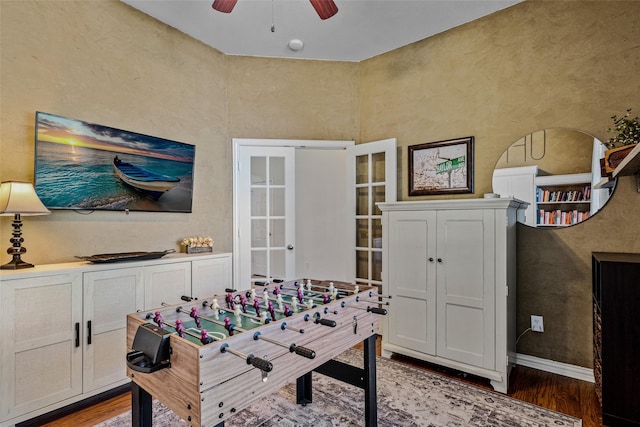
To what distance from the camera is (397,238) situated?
313 centimetres

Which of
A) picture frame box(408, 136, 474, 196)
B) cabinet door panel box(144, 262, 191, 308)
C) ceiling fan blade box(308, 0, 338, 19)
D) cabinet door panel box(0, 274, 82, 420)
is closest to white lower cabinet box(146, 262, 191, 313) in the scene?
cabinet door panel box(144, 262, 191, 308)

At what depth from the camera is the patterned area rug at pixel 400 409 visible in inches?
84.0

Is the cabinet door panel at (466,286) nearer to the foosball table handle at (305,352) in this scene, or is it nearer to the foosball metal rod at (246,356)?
the foosball table handle at (305,352)

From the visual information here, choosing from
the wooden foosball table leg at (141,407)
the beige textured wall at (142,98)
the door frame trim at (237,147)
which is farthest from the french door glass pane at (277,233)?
the wooden foosball table leg at (141,407)

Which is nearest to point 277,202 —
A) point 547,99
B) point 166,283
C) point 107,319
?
point 166,283

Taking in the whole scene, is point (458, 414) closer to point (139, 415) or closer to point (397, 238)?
point (397, 238)

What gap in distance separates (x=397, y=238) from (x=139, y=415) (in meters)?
2.31

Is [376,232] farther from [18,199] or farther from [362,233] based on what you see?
[18,199]

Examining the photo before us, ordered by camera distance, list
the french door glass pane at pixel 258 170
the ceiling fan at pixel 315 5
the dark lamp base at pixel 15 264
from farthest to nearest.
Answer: the french door glass pane at pixel 258 170
the ceiling fan at pixel 315 5
the dark lamp base at pixel 15 264

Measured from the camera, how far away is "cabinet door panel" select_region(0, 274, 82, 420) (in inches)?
77.7

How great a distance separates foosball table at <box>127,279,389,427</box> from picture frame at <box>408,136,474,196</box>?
1732mm

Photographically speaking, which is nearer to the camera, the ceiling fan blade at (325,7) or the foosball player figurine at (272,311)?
the foosball player figurine at (272,311)

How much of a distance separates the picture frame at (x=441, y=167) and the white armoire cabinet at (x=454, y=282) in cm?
59

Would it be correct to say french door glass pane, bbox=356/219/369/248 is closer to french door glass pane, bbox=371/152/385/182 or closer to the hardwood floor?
french door glass pane, bbox=371/152/385/182
